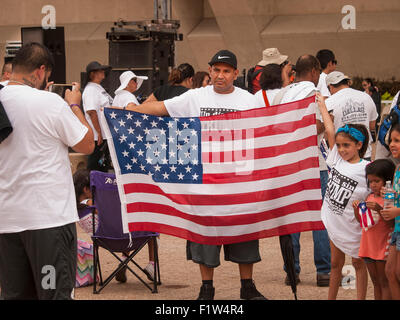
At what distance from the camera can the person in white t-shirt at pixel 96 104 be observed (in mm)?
10891

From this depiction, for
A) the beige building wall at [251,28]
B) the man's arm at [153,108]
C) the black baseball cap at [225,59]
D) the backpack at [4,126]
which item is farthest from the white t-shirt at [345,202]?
the beige building wall at [251,28]

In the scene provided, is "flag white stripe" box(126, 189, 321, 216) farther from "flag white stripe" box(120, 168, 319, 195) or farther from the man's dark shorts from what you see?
the man's dark shorts

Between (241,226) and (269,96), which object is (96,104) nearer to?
(269,96)

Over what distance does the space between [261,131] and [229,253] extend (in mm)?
1020

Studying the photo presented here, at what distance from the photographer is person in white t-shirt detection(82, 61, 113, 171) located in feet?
35.7

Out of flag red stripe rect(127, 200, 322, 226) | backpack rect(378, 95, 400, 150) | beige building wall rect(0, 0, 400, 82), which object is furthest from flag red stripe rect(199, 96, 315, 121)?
beige building wall rect(0, 0, 400, 82)

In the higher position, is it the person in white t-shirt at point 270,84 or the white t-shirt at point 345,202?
the person in white t-shirt at point 270,84

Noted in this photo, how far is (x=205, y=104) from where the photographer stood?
643 cm

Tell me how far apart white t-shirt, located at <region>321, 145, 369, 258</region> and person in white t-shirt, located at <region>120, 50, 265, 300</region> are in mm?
812

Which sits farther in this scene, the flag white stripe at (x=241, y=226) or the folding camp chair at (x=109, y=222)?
the folding camp chair at (x=109, y=222)

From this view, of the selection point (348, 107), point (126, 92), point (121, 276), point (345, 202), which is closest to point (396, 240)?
point (345, 202)

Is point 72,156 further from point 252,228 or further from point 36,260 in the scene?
point 36,260

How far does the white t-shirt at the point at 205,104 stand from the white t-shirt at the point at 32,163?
1847 mm

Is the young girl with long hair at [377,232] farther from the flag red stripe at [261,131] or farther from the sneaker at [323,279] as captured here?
the sneaker at [323,279]
